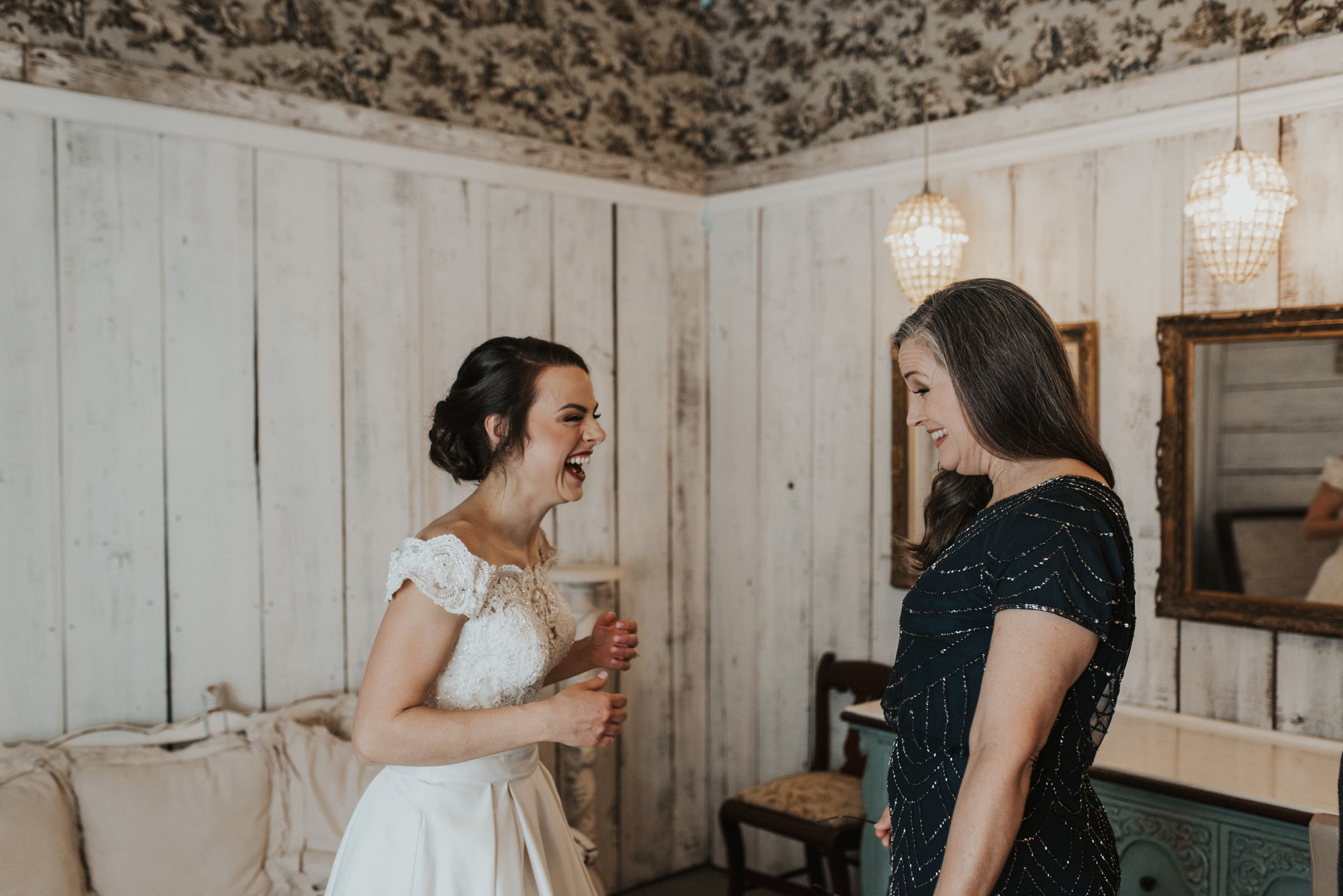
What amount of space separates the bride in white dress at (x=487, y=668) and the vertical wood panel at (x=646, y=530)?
1505 mm

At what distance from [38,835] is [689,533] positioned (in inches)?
90.5

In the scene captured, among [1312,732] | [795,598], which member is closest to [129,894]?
[795,598]

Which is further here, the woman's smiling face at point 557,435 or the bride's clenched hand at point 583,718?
the woman's smiling face at point 557,435

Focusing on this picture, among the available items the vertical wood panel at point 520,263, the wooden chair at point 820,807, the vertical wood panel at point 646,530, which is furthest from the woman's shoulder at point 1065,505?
the vertical wood panel at point 646,530

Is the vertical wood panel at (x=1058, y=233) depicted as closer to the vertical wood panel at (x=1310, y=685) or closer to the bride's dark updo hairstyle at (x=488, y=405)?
the vertical wood panel at (x=1310, y=685)

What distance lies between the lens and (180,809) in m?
2.48

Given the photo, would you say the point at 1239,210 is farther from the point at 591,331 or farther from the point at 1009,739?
the point at 591,331

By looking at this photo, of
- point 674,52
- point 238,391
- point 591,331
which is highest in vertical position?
point 674,52

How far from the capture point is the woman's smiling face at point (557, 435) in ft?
6.89

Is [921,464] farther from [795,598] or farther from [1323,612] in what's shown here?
[1323,612]

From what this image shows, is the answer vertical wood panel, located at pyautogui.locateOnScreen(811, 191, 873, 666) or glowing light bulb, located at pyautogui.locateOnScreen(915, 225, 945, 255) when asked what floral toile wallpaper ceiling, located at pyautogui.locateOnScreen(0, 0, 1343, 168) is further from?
glowing light bulb, located at pyautogui.locateOnScreen(915, 225, 945, 255)

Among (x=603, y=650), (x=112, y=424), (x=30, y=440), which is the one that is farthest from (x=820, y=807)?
(x=30, y=440)

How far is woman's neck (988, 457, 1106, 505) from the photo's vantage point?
1495mm

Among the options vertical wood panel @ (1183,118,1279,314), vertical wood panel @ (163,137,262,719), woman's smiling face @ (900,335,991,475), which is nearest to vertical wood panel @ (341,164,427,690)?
vertical wood panel @ (163,137,262,719)
